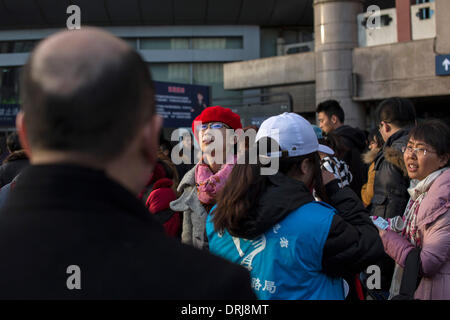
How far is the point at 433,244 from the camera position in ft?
9.41

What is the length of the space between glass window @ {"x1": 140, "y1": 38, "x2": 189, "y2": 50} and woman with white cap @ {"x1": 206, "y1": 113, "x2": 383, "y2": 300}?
21459 mm

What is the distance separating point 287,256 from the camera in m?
2.13

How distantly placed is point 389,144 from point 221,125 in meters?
1.45

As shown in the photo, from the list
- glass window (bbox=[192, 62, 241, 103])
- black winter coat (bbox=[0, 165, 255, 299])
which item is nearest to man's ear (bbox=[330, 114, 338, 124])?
black winter coat (bbox=[0, 165, 255, 299])

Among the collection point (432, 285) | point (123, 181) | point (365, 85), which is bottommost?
point (432, 285)

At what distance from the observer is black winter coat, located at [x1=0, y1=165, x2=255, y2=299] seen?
0.89 meters

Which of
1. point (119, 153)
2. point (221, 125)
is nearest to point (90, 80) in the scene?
point (119, 153)

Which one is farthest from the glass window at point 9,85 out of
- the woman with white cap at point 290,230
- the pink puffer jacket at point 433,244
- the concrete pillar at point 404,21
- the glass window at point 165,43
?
the woman with white cap at point 290,230

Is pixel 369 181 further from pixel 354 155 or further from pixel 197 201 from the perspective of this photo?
Answer: pixel 197 201

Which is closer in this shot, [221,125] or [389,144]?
[221,125]

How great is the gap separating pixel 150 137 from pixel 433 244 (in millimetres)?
2313

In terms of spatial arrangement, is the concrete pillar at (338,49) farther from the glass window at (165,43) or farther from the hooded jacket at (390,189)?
the hooded jacket at (390,189)

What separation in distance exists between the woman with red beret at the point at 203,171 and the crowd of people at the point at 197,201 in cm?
1
